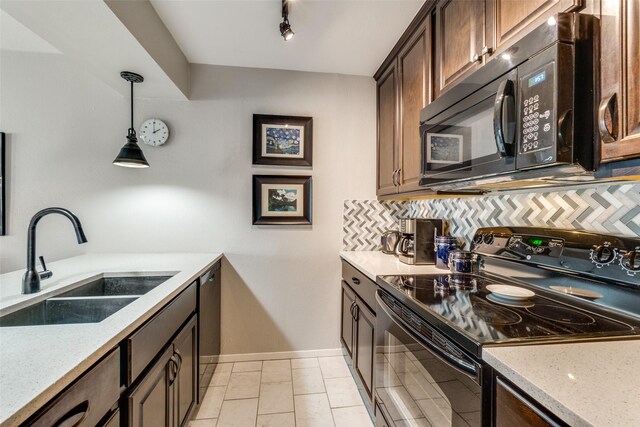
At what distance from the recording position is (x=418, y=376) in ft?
3.60

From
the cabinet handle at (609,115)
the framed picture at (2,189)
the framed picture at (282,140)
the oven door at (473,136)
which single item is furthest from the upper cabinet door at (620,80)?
the framed picture at (2,189)

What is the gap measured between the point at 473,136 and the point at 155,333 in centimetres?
148

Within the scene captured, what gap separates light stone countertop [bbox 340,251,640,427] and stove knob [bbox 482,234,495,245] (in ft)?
2.48

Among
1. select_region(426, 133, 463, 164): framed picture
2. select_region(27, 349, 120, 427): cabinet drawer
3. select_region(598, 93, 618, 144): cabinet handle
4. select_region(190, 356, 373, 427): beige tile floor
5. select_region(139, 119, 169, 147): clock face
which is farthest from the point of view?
select_region(139, 119, 169, 147): clock face

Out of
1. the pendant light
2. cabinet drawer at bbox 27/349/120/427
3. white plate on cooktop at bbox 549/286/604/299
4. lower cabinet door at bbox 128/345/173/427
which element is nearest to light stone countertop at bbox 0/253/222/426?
cabinet drawer at bbox 27/349/120/427

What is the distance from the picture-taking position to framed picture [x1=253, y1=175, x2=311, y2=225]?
2.39m

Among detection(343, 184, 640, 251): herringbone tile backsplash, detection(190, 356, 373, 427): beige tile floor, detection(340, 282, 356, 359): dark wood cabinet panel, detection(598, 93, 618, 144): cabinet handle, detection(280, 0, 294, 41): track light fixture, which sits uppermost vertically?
detection(280, 0, 294, 41): track light fixture

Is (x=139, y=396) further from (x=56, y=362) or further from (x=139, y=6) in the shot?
(x=139, y=6)

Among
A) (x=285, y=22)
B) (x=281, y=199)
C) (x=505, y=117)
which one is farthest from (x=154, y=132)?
(x=505, y=117)

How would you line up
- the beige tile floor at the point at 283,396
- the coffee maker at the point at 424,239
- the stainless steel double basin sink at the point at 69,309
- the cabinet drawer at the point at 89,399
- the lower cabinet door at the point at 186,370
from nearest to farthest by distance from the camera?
1. the cabinet drawer at the point at 89,399
2. the stainless steel double basin sink at the point at 69,309
3. the lower cabinet door at the point at 186,370
4. the beige tile floor at the point at 283,396
5. the coffee maker at the point at 424,239

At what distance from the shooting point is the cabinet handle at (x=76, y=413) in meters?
0.64

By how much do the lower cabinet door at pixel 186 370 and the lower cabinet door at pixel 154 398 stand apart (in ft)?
0.30

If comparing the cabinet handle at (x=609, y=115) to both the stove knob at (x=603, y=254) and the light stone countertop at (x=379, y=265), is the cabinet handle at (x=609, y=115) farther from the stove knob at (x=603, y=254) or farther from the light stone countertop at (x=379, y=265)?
the light stone countertop at (x=379, y=265)

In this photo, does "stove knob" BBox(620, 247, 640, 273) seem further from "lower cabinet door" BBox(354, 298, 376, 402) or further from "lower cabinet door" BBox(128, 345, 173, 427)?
"lower cabinet door" BBox(128, 345, 173, 427)
